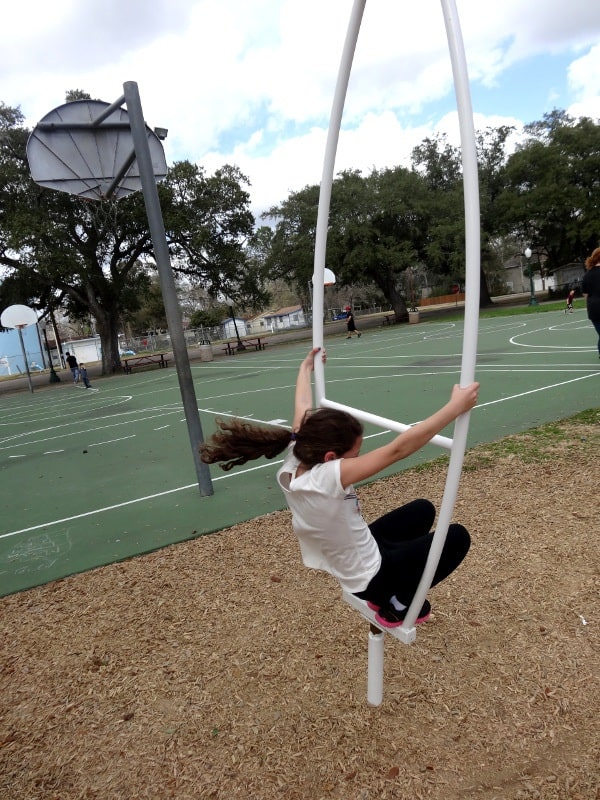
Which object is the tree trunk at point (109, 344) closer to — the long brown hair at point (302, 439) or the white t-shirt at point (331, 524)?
the long brown hair at point (302, 439)

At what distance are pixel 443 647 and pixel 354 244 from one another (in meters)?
37.2

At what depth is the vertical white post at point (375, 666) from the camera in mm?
2481

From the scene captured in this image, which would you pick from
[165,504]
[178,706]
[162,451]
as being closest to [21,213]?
[162,451]

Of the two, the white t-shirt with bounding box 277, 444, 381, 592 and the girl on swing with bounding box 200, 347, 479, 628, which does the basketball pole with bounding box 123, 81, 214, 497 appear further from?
the white t-shirt with bounding box 277, 444, 381, 592

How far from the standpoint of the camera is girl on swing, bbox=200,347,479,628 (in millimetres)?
2111

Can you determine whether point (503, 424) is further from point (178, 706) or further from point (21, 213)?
point (21, 213)

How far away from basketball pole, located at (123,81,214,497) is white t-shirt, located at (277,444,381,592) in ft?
10.8

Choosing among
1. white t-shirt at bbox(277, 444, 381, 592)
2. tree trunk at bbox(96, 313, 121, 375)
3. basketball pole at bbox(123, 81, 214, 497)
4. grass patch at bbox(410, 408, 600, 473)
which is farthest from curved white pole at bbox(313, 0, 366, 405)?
tree trunk at bbox(96, 313, 121, 375)

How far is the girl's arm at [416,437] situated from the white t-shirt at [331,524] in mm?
123

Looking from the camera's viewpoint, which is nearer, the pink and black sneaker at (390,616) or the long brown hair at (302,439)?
the long brown hair at (302,439)

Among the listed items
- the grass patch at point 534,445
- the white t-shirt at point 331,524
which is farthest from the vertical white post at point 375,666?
the grass patch at point 534,445

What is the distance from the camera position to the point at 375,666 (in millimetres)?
2492

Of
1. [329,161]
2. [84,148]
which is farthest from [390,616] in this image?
[84,148]

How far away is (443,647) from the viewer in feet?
9.55
